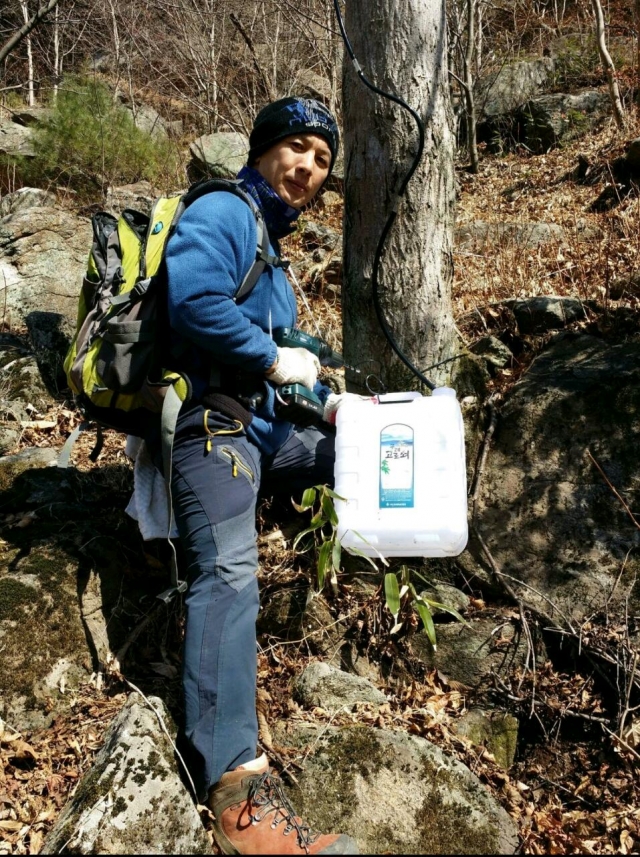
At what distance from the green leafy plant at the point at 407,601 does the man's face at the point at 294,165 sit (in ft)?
5.68

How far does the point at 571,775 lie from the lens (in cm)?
279

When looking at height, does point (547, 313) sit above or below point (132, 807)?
above

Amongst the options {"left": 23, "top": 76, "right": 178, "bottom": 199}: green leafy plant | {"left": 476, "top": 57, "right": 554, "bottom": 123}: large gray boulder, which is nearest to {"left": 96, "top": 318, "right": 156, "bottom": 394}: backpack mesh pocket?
{"left": 23, "top": 76, "right": 178, "bottom": 199}: green leafy plant

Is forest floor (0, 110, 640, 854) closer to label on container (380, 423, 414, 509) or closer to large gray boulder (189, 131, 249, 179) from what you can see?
label on container (380, 423, 414, 509)

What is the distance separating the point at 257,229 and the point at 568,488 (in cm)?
194

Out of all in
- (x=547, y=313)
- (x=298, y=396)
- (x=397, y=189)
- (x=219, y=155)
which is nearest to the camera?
(x=298, y=396)

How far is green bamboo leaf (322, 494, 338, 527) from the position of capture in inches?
121

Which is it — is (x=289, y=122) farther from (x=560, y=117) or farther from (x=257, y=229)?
(x=560, y=117)

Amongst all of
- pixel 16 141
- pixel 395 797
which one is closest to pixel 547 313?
pixel 395 797

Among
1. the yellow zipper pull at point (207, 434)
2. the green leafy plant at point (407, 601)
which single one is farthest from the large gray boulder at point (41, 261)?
the green leafy plant at point (407, 601)

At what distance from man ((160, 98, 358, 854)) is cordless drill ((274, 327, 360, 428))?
0.05m

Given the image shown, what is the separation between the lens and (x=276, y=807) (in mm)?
2332

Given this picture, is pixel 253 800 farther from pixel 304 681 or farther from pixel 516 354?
pixel 516 354

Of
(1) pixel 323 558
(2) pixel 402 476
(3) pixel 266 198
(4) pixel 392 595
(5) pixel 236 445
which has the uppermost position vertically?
(3) pixel 266 198
